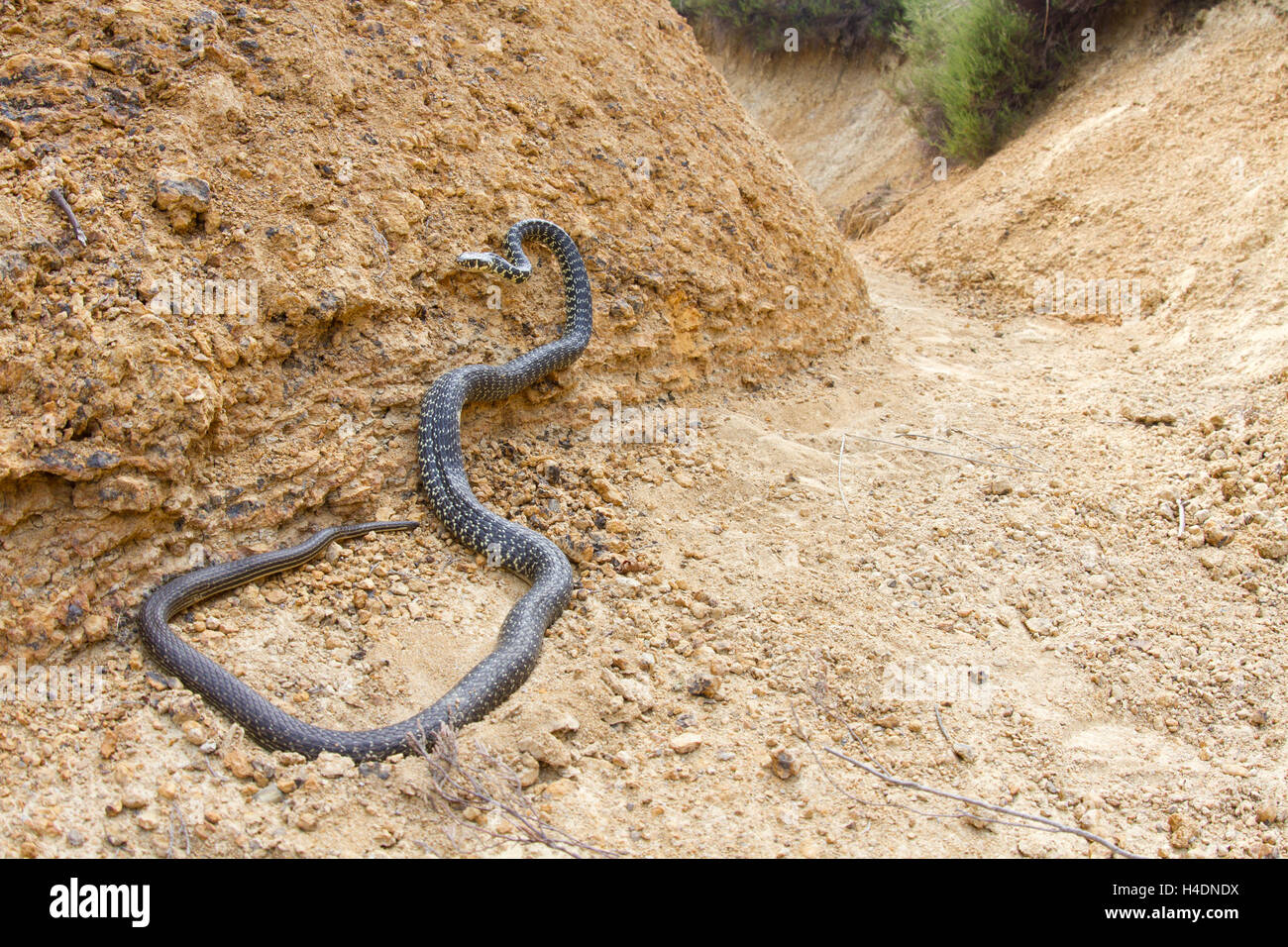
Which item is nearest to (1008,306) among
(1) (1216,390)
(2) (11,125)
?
(1) (1216,390)

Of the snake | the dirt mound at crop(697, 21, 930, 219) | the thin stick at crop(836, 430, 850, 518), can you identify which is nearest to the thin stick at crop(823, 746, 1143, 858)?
the snake

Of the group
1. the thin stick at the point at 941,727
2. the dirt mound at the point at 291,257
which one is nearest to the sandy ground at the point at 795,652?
the thin stick at the point at 941,727

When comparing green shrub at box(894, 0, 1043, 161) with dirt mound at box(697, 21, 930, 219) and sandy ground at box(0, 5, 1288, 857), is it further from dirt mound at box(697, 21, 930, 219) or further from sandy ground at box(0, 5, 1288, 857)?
sandy ground at box(0, 5, 1288, 857)

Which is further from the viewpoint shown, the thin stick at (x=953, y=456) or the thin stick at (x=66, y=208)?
the thin stick at (x=953, y=456)

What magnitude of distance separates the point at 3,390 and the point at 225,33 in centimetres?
231

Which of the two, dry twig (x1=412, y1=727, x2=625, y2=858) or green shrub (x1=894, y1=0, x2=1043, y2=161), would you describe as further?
green shrub (x1=894, y1=0, x2=1043, y2=161)

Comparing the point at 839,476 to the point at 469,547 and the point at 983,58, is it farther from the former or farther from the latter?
the point at 983,58

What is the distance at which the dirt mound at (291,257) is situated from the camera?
3.29 metres

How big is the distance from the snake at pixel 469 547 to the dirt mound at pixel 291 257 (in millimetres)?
A: 143

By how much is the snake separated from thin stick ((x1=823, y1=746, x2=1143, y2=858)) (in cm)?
134

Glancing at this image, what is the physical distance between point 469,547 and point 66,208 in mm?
2241

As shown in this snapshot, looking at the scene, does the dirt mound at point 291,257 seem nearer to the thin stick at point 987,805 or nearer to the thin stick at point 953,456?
the thin stick at point 953,456

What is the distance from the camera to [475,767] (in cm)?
289

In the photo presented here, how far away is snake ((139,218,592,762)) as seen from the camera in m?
2.98
